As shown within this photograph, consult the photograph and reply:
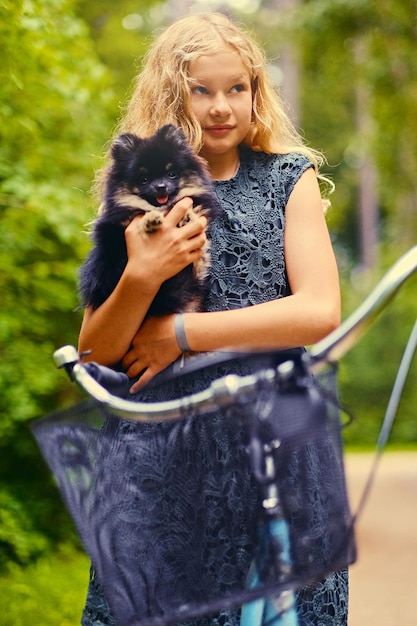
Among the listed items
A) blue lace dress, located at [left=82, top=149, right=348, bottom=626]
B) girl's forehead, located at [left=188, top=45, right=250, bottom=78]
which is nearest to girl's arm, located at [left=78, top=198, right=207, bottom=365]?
blue lace dress, located at [left=82, top=149, right=348, bottom=626]

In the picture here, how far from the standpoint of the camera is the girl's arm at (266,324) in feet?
6.88

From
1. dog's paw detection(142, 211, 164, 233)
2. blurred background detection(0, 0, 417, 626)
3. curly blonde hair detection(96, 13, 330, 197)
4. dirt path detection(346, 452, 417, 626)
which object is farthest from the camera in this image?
dirt path detection(346, 452, 417, 626)

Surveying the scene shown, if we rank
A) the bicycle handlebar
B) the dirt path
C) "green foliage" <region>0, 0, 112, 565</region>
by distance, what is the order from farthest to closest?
the dirt path, "green foliage" <region>0, 0, 112, 565</region>, the bicycle handlebar

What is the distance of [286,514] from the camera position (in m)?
1.68

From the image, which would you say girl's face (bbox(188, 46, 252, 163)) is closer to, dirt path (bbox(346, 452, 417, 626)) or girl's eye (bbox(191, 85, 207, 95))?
girl's eye (bbox(191, 85, 207, 95))

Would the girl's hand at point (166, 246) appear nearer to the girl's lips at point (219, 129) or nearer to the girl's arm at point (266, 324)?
the girl's arm at point (266, 324)

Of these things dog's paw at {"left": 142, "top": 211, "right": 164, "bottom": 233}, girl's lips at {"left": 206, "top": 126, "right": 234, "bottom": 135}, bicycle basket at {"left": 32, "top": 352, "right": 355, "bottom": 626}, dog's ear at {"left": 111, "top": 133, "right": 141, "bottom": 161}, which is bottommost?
bicycle basket at {"left": 32, "top": 352, "right": 355, "bottom": 626}

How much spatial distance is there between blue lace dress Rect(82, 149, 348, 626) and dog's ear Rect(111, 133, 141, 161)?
0.94 ft

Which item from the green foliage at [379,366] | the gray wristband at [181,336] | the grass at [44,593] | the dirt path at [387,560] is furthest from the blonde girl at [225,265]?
the green foliage at [379,366]

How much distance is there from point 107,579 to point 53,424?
0.98 feet

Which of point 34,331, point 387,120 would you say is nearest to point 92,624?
point 34,331

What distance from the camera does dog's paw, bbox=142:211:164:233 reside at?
2.22 meters

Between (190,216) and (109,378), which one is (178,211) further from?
(109,378)

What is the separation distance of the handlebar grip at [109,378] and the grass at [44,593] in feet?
10.9
